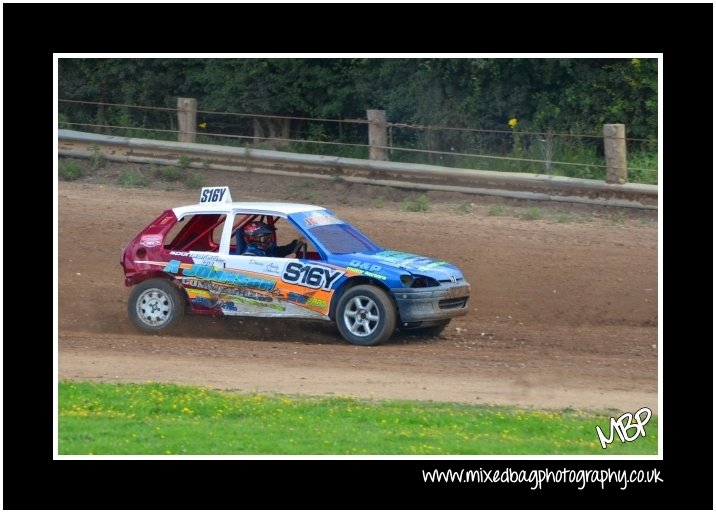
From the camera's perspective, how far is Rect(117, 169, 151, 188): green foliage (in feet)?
66.2

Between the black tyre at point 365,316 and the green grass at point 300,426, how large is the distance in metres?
2.18

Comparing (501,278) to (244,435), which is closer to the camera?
(244,435)

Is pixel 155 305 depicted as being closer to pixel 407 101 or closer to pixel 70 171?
pixel 70 171

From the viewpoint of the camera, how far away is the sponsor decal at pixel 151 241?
43.0 feet

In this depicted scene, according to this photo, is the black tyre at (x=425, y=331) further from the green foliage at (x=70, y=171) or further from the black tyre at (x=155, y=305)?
the green foliage at (x=70, y=171)

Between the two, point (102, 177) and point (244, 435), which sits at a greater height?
point (102, 177)

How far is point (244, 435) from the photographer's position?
A: 8969 mm

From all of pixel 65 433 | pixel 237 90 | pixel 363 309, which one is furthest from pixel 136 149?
pixel 65 433

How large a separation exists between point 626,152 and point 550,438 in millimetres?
10742

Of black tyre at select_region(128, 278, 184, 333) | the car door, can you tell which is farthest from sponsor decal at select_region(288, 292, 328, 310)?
black tyre at select_region(128, 278, 184, 333)

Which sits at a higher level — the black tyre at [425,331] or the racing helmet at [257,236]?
the racing helmet at [257,236]

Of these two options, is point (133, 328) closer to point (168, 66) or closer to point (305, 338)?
point (305, 338)

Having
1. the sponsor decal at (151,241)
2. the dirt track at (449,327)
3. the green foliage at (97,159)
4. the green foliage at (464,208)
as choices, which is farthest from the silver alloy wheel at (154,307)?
the green foliage at (97,159)

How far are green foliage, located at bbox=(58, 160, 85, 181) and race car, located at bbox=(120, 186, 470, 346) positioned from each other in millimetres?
7727
